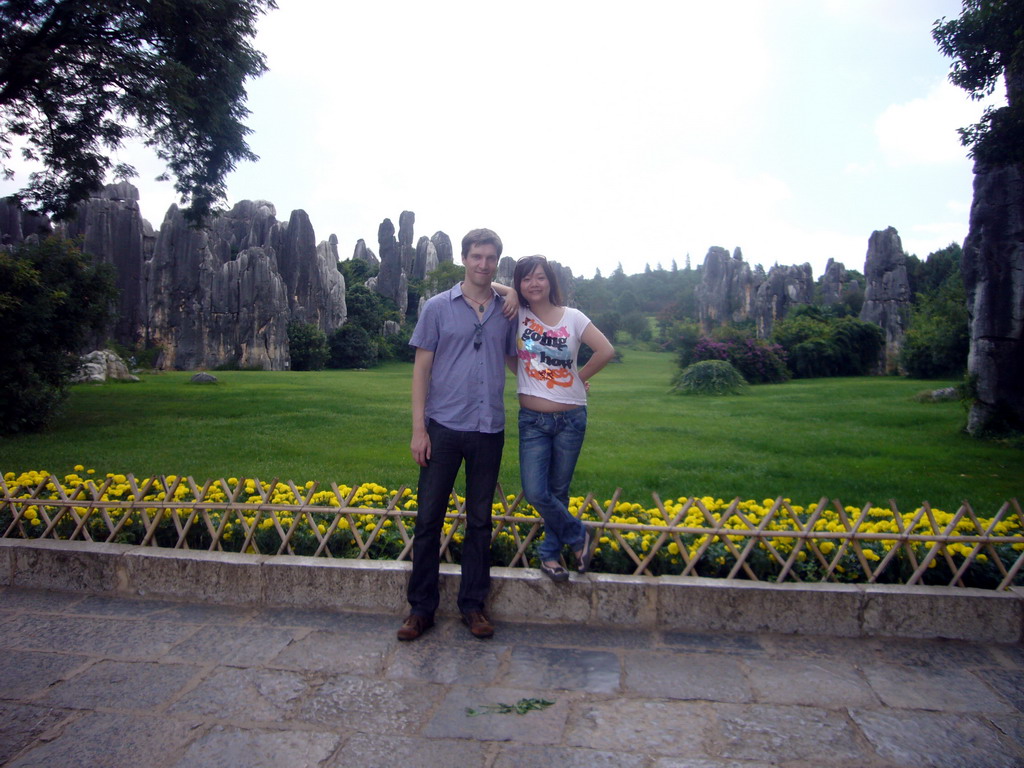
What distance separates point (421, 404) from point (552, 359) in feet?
2.36

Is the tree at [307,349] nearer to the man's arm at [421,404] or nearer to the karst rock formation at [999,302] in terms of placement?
the karst rock formation at [999,302]

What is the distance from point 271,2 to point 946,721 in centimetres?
1467

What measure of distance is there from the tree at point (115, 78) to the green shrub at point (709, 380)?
1468cm

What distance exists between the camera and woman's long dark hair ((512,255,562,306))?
3686 millimetres

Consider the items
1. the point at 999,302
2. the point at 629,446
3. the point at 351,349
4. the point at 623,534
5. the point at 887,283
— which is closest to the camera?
the point at 623,534

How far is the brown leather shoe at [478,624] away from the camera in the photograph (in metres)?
3.56

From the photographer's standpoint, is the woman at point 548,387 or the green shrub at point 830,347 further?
the green shrub at point 830,347

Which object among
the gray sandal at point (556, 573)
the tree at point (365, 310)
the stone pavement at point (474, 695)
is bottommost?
the stone pavement at point (474, 695)

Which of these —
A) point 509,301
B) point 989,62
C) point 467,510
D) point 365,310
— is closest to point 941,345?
point 989,62

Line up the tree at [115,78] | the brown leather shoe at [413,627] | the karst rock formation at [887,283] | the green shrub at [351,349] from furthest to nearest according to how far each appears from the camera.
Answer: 1. the karst rock formation at [887,283]
2. the green shrub at [351,349]
3. the tree at [115,78]
4. the brown leather shoe at [413,627]

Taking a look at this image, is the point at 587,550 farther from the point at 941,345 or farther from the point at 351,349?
the point at 351,349

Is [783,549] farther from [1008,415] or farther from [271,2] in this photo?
[271,2]

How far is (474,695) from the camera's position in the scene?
117 inches

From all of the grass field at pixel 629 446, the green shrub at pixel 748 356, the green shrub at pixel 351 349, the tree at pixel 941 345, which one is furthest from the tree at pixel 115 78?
the green shrub at pixel 351 349
